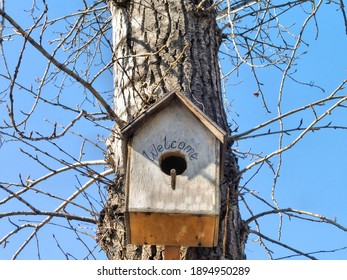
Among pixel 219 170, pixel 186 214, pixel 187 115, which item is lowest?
pixel 186 214

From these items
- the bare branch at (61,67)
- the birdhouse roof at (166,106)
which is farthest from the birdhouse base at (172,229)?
the bare branch at (61,67)

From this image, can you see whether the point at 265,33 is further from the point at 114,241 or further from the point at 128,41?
the point at 114,241

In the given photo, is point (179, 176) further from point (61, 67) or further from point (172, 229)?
point (61, 67)

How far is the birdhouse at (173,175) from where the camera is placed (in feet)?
8.91

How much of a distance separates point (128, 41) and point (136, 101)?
37 centimetres

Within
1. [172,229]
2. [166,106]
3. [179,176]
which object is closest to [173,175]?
[179,176]

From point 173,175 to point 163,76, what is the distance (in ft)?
1.79

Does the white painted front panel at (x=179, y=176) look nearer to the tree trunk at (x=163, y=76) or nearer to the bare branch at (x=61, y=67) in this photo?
the tree trunk at (x=163, y=76)

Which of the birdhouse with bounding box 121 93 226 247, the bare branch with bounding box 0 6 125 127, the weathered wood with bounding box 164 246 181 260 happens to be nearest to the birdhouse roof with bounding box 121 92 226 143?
the birdhouse with bounding box 121 93 226 247

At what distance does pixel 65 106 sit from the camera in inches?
113

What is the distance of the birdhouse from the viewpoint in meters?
2.71

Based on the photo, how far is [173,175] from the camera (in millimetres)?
2670

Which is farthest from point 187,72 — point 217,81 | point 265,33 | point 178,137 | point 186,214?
point 265,33

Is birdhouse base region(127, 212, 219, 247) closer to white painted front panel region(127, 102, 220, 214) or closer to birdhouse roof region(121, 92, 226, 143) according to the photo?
white painted front panel region(127, 102, 220, 214)
